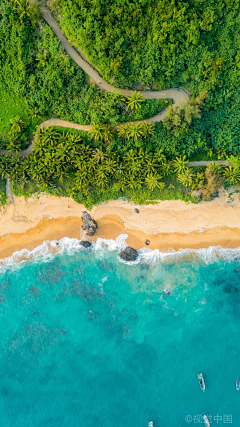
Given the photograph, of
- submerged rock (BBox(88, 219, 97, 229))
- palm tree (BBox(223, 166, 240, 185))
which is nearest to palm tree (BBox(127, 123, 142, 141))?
submerged rock (BBox(88, 219, 97, 229))

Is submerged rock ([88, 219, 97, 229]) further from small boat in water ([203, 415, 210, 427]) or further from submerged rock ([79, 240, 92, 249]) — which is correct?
small boat in water ([203, 415, 210, 427])

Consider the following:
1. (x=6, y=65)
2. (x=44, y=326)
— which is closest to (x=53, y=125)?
(x=6, y=65)

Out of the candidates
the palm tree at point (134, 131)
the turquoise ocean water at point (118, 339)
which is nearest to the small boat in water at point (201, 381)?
the turquoise ocean water at point (118, 339)

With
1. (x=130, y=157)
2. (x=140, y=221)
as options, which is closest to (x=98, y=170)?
(x=130, y=157)

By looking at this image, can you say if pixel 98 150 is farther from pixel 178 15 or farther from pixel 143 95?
pixel 178 15

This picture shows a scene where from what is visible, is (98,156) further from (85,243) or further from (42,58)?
(42,58)
